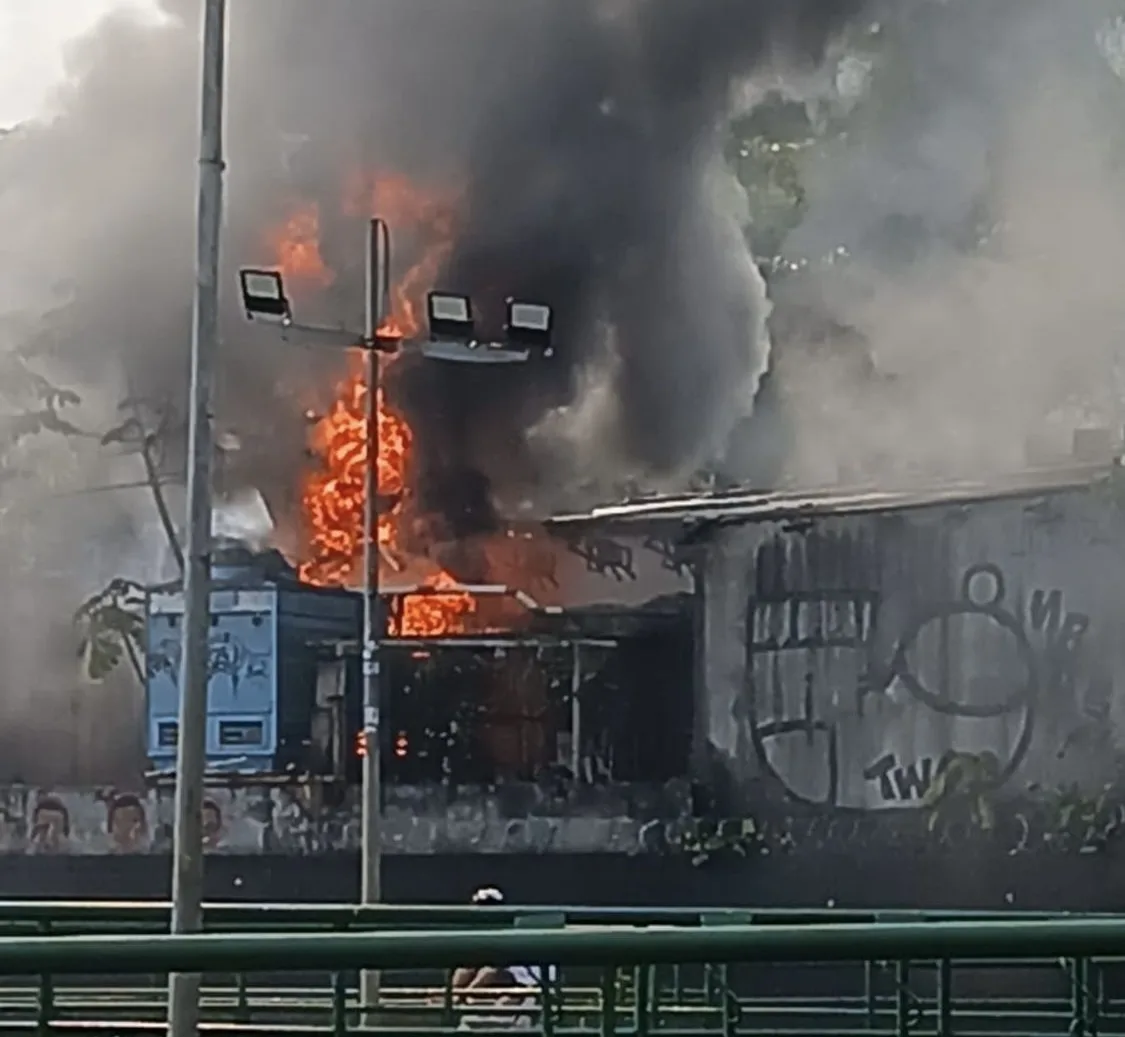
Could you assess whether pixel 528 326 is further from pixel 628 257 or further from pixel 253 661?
pixel 253 661

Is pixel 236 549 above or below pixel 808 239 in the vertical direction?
below

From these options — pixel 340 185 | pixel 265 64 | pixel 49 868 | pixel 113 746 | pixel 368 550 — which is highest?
pixel 265 64

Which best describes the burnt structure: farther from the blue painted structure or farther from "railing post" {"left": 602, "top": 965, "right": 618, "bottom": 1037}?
"railing post" {"left": 602, "top": 965, "right": 618, "bottom": 1037}

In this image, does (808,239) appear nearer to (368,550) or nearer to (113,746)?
(368,550)

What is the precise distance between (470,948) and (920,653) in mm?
14353

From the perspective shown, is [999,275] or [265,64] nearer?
[999,275]

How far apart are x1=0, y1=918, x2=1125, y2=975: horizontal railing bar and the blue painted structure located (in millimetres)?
14541

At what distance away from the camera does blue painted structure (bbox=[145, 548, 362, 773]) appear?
16875 millimetres

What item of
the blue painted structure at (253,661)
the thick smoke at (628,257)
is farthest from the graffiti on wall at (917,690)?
the blue painted structure at (253,661)

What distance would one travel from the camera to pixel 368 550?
607 inches

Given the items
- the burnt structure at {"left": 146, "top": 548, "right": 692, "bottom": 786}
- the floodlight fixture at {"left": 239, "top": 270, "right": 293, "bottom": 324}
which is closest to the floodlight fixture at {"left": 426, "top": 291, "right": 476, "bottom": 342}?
the floodlight fixture at {"left": 239, "top": 270, "right": 293, "bottom": 324}

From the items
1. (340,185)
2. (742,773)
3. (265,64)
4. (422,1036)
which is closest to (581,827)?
(742,773)

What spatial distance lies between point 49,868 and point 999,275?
1085cm

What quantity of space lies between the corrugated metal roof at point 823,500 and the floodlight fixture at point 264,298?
3.57 meters
